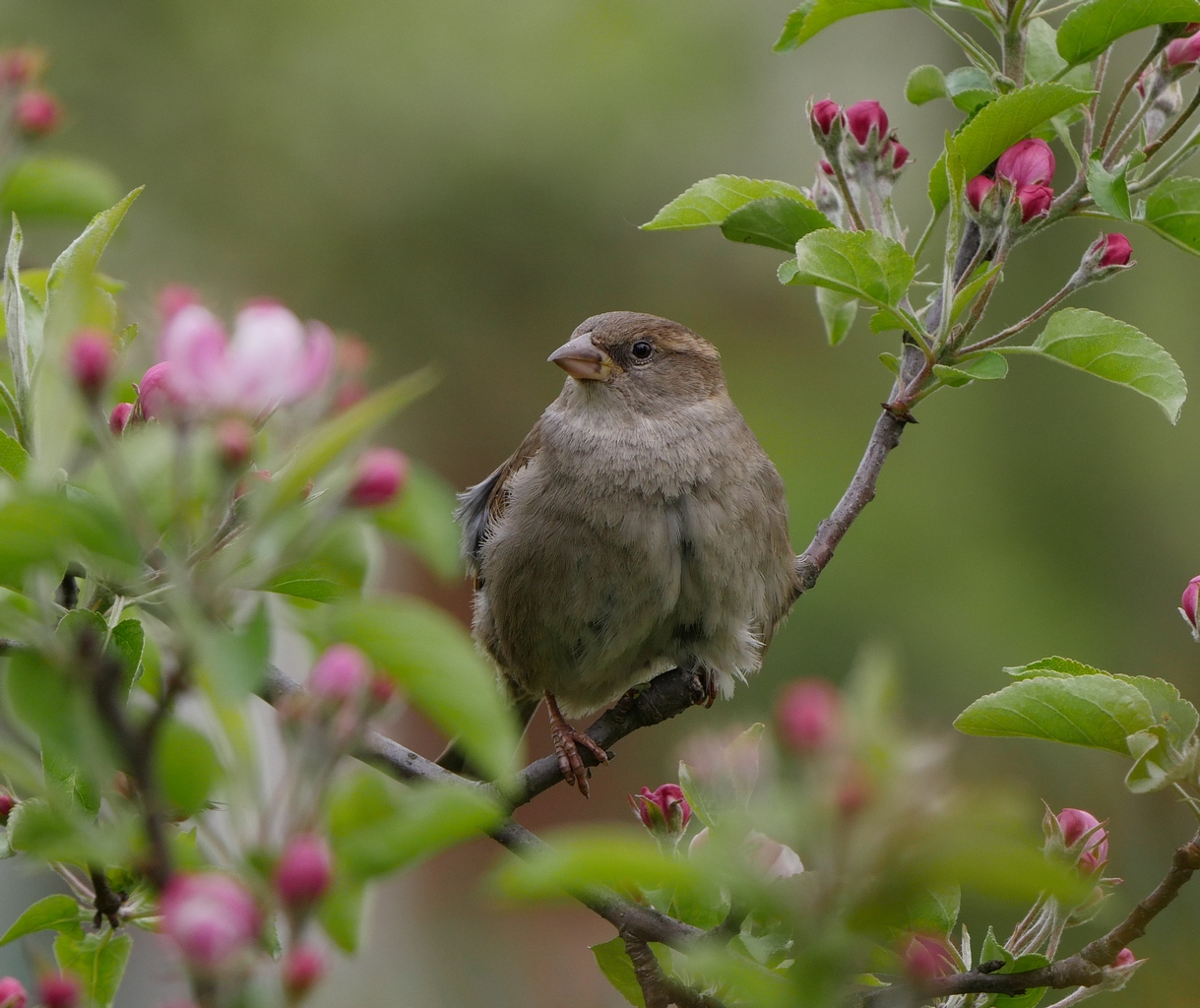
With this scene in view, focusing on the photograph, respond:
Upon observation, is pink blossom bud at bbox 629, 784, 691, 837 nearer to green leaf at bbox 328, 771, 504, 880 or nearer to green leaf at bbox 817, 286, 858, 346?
green leaf at bbox 817, 286, 858, 346

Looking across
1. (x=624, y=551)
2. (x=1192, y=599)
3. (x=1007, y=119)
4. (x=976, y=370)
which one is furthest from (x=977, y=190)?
(x=624, y=551)

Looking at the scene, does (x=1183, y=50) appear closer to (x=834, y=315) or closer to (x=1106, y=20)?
(x=1106, y=20)

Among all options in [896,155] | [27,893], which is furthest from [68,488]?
[27,893]

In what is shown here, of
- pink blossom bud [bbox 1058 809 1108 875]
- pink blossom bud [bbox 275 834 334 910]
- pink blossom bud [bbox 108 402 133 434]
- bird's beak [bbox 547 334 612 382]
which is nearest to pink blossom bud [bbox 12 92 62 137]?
pink blossom bud [bbox 108 402 133 434]

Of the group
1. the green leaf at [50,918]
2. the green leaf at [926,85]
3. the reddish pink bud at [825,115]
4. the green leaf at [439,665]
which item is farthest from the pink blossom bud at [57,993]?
the green leaf at [926,85]

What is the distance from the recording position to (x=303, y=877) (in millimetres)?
952

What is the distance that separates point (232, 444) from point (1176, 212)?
5.98ft

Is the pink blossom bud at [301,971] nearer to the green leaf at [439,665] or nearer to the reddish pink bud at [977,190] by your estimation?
the green leaf at [439,665]

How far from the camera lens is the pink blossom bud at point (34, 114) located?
256cm

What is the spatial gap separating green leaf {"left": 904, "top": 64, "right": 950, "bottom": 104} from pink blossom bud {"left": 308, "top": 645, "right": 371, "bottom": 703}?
1819mm

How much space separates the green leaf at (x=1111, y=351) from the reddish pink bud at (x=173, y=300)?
55.6 inches

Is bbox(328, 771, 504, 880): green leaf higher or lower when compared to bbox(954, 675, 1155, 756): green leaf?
higher

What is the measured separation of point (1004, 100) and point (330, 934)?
158 centimetres

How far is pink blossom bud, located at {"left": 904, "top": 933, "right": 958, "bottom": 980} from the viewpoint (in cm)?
130
